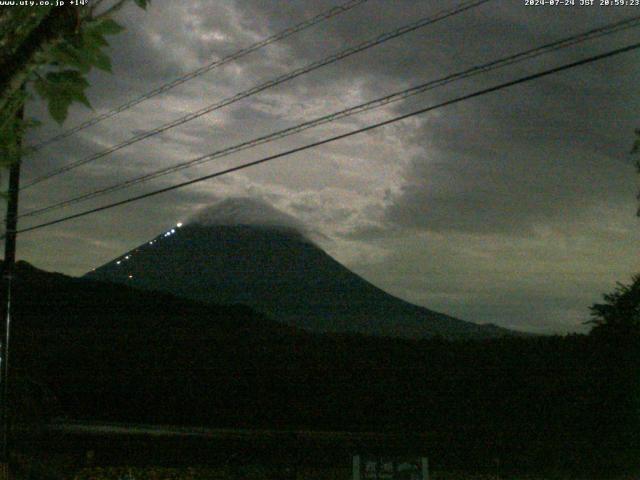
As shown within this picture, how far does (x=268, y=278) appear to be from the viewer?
117 m

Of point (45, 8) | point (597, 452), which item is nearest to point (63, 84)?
point (45, 8)

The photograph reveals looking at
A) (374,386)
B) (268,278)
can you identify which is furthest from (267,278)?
(374,386)

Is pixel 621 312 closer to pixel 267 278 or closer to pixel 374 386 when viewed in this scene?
pixel 374 386

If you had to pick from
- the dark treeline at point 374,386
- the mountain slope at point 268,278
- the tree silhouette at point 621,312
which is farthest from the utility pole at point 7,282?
the mountain slope at point 268,278

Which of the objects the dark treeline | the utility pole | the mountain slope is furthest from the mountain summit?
the utility pole

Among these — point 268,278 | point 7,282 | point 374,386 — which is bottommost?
point 374,386

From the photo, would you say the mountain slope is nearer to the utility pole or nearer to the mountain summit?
the mountain summit

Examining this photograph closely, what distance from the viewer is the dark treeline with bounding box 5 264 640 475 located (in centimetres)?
1909

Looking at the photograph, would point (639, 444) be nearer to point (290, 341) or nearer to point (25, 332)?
point (290, 341)

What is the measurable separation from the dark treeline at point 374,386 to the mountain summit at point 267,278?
41530mm

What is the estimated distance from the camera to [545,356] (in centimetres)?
2119

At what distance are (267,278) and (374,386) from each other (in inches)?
3697

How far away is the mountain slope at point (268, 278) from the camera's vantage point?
3342 inches

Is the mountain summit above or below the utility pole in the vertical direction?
above
